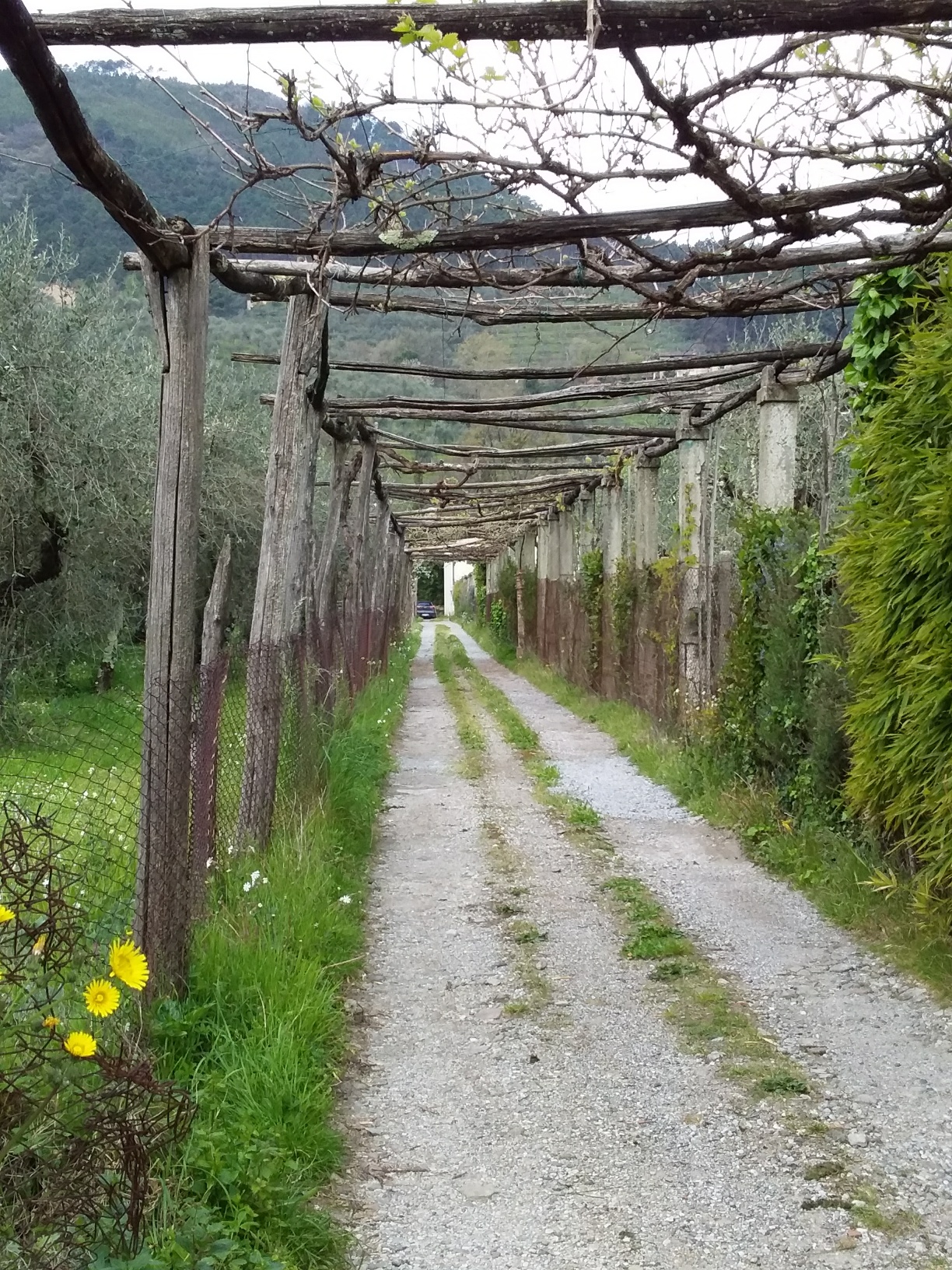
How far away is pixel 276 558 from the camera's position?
7375 mm

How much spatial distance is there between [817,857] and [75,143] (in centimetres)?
580

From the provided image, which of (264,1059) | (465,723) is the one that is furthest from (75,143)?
(465,723)

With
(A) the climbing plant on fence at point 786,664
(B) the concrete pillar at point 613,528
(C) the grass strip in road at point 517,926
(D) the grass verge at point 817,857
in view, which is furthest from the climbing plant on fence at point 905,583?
(B) the concrete pillar at point 613,528

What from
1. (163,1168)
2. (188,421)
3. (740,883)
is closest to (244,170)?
(188,421)

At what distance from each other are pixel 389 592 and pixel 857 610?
22712 mm

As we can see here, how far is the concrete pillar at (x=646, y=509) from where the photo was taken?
14.9 metres

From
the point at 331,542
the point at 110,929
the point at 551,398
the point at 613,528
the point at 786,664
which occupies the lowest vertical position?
the point at 110,929

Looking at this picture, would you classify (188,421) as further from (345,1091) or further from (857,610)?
(857,610)

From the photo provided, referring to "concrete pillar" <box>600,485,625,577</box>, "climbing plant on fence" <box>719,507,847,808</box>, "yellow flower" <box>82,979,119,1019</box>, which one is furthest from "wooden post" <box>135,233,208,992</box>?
"concrete pillar" <box>600,485,625,577</box>

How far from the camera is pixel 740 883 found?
7.15 metres

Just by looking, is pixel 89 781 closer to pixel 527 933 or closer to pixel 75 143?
pixel 75 143

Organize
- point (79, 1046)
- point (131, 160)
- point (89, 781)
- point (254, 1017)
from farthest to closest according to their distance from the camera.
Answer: point (131, 160) < point (254, 1017) < point (89, 781) < point (79, 1046)

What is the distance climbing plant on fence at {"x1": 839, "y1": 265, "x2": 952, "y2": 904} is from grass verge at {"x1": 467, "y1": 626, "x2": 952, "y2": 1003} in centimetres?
26

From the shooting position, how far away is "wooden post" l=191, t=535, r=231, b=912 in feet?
16.8
